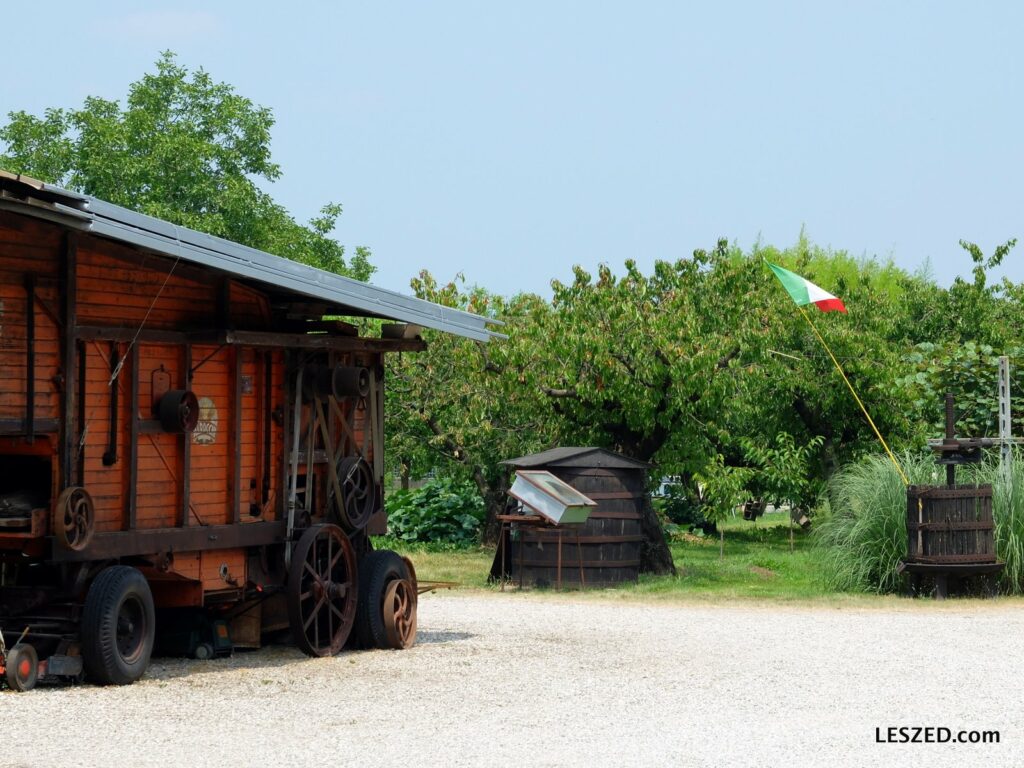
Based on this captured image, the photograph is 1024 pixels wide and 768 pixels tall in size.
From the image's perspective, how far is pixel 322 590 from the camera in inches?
508

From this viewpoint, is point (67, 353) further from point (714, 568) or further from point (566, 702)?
point (714, 568)

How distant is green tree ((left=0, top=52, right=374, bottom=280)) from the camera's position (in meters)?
38.0

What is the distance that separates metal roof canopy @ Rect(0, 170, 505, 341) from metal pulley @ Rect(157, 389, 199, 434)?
104cm

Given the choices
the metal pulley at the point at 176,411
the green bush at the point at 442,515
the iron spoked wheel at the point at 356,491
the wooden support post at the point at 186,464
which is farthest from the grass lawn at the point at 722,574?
the metal pulley at the point at 176,411

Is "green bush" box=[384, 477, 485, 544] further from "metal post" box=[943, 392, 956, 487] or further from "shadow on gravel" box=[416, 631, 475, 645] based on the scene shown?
"shadow on gravel" box=[416, 631, 475, 645]

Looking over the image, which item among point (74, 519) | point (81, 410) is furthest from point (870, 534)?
point (74, 519)

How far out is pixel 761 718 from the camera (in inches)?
385

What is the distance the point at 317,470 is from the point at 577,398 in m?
9.01

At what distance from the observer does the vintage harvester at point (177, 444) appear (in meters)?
10.5

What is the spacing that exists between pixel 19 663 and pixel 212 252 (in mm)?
3167

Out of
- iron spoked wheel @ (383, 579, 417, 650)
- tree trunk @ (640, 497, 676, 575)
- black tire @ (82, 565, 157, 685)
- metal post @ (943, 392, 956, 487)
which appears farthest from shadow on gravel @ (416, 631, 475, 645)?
metal post @ (943, 392, 956, 487)

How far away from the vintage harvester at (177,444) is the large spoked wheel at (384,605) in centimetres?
2

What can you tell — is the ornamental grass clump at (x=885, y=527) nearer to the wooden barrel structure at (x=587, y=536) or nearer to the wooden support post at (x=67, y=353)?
the wooden barrel structure at (x=587, y=536)

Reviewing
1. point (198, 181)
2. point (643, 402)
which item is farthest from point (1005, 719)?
point (198, 181)
